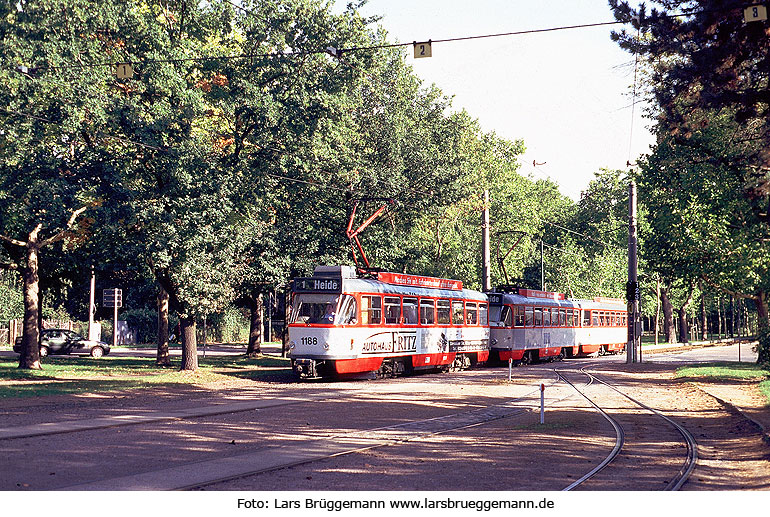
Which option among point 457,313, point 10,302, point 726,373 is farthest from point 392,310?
point 10,302

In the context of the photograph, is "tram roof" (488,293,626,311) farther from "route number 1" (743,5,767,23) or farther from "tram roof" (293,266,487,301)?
"route number 1" (743,5,767,23)

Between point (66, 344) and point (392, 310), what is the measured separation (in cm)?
2493

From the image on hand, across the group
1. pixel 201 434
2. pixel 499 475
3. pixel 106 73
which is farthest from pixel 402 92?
pixel 499 475

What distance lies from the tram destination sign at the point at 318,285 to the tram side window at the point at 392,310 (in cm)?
274

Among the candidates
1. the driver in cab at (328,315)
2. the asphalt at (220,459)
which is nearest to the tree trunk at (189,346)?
the driver in cab at (328,315)

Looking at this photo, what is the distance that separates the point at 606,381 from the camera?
30.3 meters

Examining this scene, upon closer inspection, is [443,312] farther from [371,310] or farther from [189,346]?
[189,346]

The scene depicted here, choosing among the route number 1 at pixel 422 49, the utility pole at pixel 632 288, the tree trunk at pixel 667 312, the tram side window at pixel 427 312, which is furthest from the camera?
the tree trunk at pixel 667 312

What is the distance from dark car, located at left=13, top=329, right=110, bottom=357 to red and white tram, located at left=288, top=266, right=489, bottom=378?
828 inches

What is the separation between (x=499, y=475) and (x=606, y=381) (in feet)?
66.2

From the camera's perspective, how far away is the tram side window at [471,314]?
36438 mm

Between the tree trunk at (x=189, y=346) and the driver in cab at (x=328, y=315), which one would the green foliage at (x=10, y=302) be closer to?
the tree trunk at (x=189, y=346)

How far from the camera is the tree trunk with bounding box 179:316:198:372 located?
31.5 m
